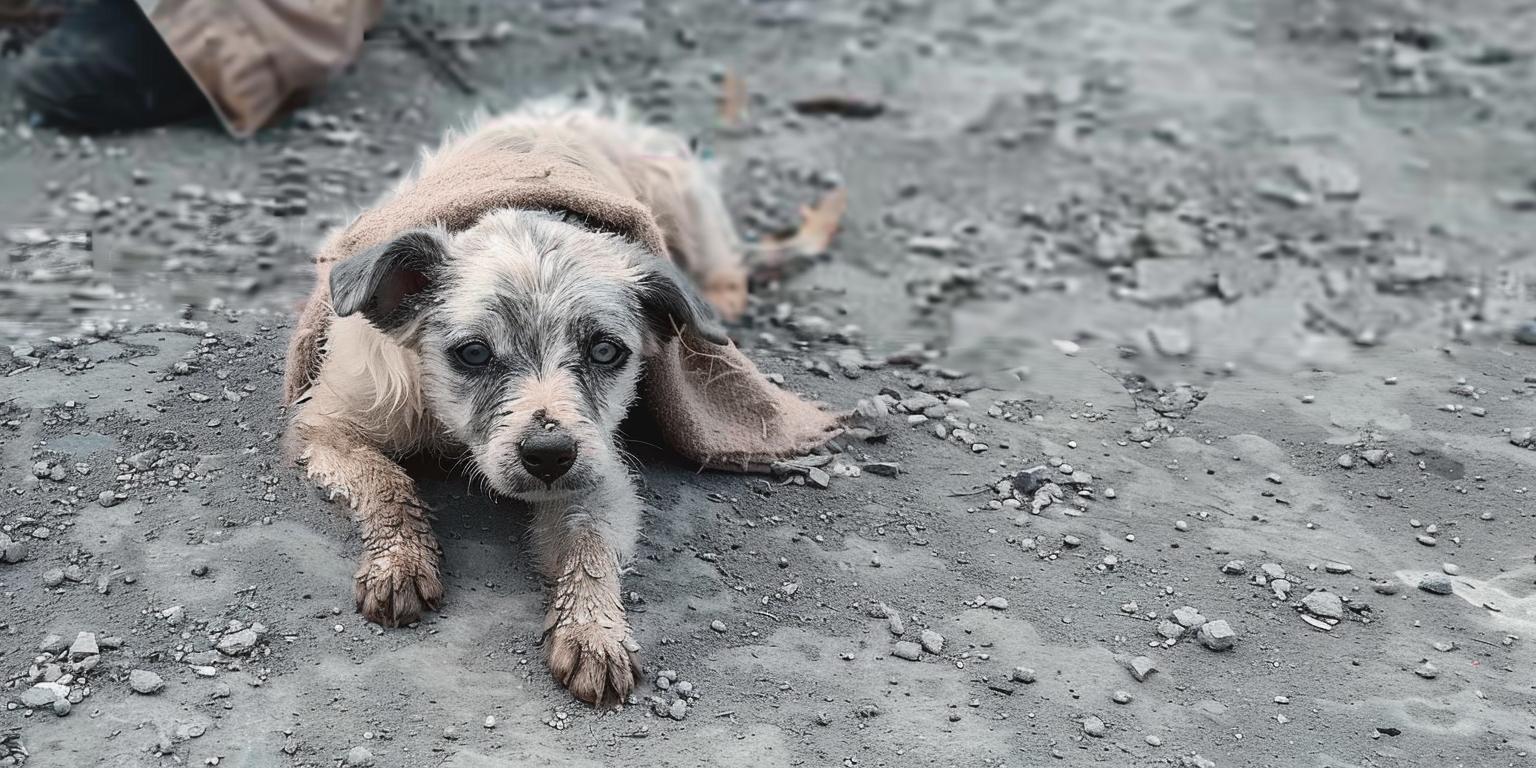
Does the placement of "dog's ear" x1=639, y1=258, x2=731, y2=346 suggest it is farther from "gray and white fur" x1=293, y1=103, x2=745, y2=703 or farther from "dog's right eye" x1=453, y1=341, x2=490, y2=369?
"dog's right eye" x1=453, y1=341, x2=490, y2=369

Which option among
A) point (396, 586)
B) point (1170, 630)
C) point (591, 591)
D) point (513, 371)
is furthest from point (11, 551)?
point (1170, 630)

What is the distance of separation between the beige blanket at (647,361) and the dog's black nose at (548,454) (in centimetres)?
93

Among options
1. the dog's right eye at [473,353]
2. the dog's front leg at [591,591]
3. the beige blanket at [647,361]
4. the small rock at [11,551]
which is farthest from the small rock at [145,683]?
the beige blanket at [647,361]

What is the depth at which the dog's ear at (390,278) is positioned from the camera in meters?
4.25

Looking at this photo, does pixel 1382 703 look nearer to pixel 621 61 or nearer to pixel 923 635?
pixel 923 635

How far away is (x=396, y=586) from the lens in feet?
13.5

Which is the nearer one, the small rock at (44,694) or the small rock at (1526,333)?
the small rock at (44,694)

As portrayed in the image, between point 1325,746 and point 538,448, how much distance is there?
2488 mm

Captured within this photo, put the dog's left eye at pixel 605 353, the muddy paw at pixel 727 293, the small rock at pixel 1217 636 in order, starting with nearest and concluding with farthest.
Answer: the small rock at pixel 1217 636, the dog's left eye at pixel 605 353, the muddy paw at pixel 727 293

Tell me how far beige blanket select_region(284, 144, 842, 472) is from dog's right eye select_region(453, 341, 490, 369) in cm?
58

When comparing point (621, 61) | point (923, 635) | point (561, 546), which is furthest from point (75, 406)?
point (621, 61)

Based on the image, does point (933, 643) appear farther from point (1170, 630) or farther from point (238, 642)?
point (238, 642)

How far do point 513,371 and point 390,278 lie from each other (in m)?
0.53

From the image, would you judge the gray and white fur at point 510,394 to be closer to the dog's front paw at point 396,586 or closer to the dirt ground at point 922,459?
the dog's front paw at point 396,586
